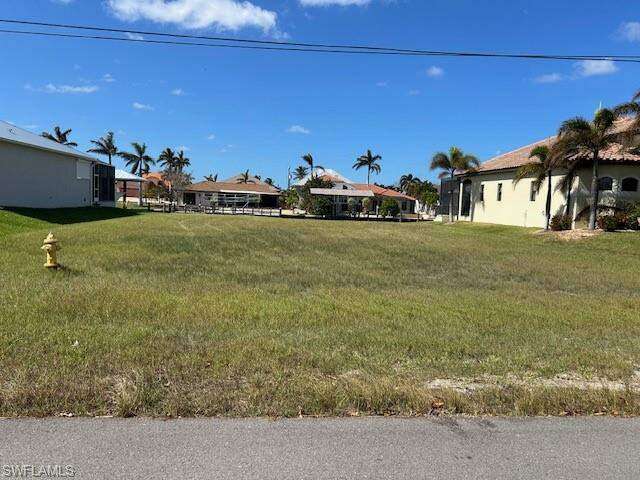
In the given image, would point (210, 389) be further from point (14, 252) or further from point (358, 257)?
point (358, 257)

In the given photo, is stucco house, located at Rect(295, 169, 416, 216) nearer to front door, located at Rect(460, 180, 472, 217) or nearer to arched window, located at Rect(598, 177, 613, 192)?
front door, located at Rect(460, 180, 472, 217)

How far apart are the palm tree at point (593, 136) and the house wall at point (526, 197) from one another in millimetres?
2181

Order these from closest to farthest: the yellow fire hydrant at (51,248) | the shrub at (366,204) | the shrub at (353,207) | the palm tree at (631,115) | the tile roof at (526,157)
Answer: the yellow fire hydrant at (51,248)
the palm tree at (631,115)
the tile roof at (526,157)
the shrub at (353,207)
the shrub at (366,204)

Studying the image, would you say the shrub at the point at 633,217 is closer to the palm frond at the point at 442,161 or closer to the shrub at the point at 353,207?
the palm frond at the point at 442,161

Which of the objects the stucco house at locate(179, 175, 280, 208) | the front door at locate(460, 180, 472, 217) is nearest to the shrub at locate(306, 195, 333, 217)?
the front door at locate(460, 180, 472, 217)

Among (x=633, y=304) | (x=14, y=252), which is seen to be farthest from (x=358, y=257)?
(x=14, y=252)

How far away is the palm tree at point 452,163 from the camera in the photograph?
39.7 metres

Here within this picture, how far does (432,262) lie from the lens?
1570 cm

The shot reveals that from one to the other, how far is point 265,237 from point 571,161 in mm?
16385

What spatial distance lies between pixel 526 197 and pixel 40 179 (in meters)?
29.6

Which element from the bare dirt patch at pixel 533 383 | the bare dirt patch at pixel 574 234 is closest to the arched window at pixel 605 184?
the bare dirt patch at pixel 574 234

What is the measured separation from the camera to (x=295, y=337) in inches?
239

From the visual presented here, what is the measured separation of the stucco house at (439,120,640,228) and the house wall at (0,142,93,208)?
28.4 m

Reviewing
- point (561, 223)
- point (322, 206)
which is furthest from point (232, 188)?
point (561, 223)
